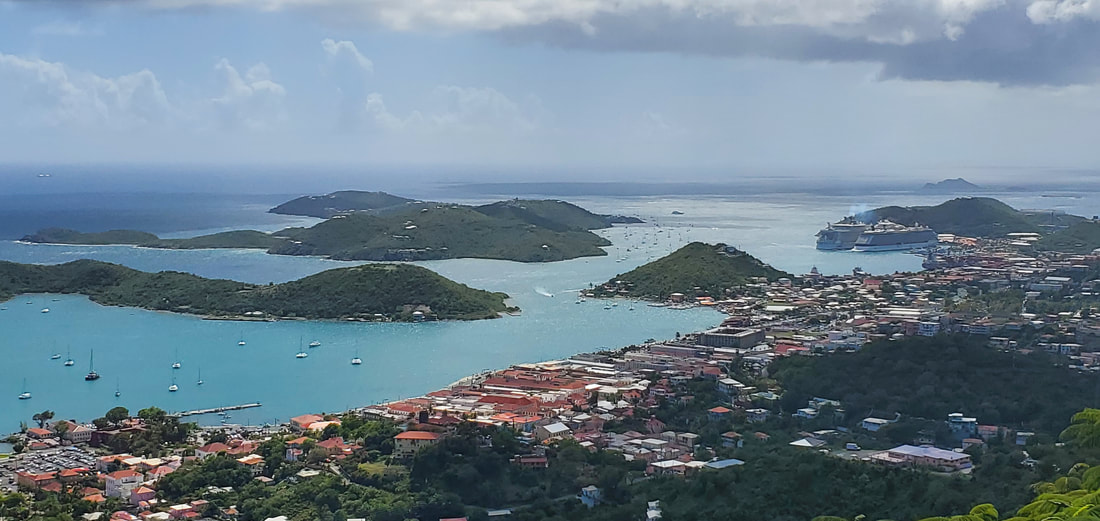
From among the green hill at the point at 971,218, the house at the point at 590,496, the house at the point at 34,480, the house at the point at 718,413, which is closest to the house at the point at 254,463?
the house at the point at 34,480

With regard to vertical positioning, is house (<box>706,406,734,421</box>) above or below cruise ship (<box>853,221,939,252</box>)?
below

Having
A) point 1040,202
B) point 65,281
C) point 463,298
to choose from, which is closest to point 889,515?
point 463,298

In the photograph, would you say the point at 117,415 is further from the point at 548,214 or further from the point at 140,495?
the point at 548,214

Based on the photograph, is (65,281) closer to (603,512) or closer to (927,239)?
(603,512)

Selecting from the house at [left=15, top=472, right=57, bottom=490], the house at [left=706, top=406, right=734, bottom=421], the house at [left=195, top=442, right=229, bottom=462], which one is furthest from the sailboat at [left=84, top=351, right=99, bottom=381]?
the house at [left=706, top=406, right=734, bottom=421]

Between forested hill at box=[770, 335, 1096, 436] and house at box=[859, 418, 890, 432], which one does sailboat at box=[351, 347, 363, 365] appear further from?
house at box=[859, 418, 890, 432]
